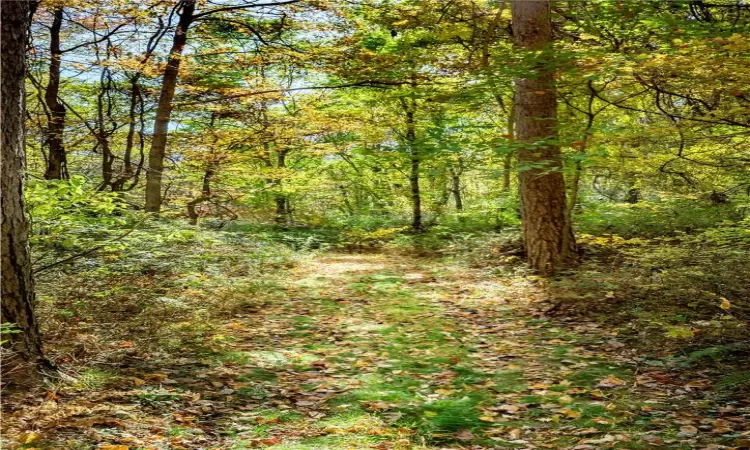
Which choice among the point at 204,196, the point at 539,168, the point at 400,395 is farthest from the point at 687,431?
the point at 204,196

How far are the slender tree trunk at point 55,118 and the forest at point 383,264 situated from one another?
2.5 inches

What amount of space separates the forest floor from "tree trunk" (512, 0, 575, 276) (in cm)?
201

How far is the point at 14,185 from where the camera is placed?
3627mm

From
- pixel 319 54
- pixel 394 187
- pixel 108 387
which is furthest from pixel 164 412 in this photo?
pixel 394 187

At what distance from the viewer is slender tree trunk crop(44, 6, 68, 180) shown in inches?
366

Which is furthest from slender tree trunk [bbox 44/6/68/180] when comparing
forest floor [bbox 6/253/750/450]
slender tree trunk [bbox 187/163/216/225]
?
forest floor [bbox 6/253/750/450]

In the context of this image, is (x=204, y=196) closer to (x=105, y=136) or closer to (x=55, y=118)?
(x=105, y=136)

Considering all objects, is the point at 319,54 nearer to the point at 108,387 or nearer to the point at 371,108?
the point at 371,108

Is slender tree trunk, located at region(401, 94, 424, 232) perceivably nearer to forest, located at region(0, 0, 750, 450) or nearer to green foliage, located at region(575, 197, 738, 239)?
forest, located at region(0, 0, 750, 450)

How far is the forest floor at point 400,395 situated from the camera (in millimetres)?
3449

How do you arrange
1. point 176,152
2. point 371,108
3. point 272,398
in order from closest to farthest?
point 272,398 < point 176,152 < point 371,108

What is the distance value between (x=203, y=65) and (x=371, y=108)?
6.44 meters

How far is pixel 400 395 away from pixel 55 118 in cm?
823

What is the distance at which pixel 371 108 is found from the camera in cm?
1669
